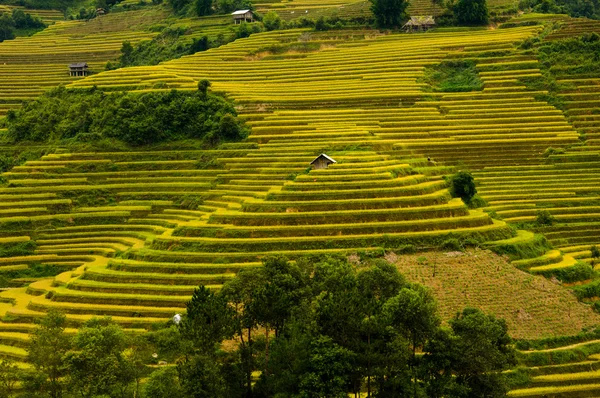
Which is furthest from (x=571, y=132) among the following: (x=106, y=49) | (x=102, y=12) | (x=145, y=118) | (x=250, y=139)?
(x=102, y=12)

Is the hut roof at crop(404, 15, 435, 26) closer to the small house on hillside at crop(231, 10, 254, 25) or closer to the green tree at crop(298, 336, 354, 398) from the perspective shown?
the small house on hillside at crop(231, 10, 254, 25)

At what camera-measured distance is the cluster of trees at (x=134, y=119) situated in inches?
2223

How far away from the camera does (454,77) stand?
6347 cm

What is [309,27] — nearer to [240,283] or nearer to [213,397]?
[240,283]

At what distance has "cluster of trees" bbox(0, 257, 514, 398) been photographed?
27.3m

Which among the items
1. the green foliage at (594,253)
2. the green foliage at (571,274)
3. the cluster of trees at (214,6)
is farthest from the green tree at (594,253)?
the cluster of trees at (214,6)

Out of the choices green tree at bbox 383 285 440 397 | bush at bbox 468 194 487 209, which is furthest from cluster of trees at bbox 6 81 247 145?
green tree at bbox 383 285 440 397

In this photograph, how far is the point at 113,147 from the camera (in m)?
56.2

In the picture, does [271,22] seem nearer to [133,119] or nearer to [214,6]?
[214,6]

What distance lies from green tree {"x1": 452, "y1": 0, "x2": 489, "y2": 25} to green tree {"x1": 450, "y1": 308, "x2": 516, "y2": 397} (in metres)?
53.0

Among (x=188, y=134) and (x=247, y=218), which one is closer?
(x=247, y=218)

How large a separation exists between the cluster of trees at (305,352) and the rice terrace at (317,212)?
0.28 feet

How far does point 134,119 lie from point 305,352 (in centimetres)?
3442

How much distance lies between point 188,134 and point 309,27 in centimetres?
2679
